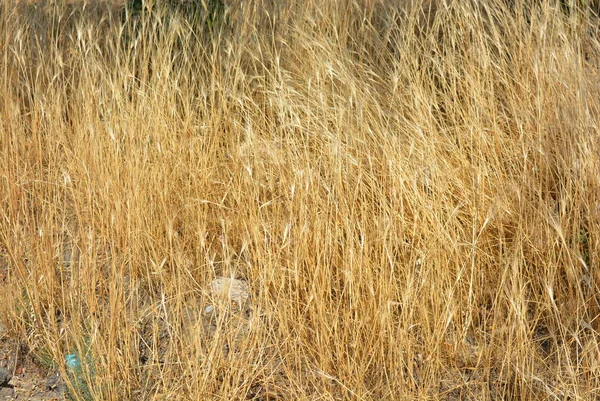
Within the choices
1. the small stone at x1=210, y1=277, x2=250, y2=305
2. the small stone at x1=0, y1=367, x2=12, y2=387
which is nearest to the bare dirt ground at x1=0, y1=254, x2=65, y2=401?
the small stone at x1=0, y1=367, x2=12, y2=387

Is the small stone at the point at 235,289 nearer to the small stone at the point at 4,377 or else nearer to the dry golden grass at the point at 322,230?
the dry golden grass at the point at 322,230

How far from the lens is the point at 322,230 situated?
8.16 feet

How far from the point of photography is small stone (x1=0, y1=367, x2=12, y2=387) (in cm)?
244

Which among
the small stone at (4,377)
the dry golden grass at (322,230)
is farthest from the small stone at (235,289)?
the small stone at (4,377)

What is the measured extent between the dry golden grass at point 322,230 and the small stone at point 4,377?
5.0 inches

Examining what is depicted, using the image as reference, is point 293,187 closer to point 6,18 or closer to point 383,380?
point 383,380

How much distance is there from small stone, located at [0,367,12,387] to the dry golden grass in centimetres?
13

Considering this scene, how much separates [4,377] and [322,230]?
1076mm

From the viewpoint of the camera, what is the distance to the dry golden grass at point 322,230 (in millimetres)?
2248

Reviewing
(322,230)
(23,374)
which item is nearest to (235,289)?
(322,230)

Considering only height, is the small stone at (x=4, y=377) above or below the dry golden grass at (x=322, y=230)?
below

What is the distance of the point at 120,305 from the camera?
2355 mm

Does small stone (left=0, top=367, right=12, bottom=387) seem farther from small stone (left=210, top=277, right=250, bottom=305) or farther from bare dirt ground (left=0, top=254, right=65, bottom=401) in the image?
small stone (left=210, top=277, right=250, bottom=305)

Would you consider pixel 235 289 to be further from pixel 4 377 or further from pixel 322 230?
pixel 4 377
